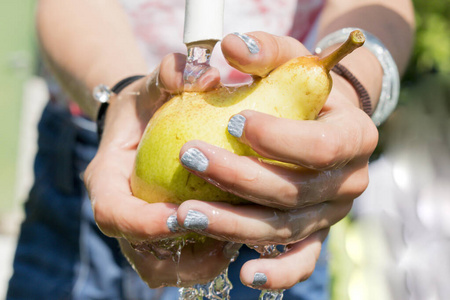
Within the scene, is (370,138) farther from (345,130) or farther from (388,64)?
(388,64)

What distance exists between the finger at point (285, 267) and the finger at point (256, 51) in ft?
1.40

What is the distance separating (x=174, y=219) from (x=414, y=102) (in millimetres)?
1722

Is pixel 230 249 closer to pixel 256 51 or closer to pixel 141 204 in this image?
pixel 141 204

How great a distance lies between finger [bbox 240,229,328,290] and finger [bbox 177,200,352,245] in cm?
5

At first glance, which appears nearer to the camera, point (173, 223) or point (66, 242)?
point (173, 223)

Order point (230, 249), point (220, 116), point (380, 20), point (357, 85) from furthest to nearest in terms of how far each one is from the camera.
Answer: point (380, 20) < point (357, 85) < point (230, 249) < point (220, 116)

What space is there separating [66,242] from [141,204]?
3.36 feet

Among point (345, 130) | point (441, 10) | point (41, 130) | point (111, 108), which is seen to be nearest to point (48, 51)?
point (41, 130)

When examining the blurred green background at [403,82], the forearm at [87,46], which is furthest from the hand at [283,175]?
the blurred green background at [403,82]

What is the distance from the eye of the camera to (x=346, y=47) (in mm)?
1067

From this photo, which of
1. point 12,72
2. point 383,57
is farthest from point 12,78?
point 383,57

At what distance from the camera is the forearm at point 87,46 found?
1710 millimetres

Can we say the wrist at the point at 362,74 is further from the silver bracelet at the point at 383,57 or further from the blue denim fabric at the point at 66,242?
the blue denim fabric at the point at 66,242

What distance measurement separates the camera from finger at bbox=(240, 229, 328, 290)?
3.75ft
